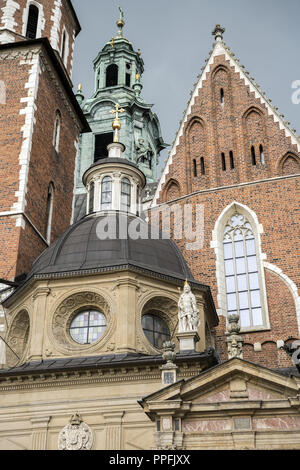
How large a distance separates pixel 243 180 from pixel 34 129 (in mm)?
7888

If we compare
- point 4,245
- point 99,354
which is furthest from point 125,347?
point 4,245

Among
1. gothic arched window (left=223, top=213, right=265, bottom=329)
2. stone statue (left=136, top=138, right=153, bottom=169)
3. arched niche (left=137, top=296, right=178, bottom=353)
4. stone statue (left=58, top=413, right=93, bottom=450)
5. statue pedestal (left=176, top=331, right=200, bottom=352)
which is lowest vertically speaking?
stone statue (left=58, top=413, right=93, bottom=450)

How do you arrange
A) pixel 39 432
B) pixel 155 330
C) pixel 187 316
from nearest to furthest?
pixel 39 432
pixel 187 316
pixel 155 330

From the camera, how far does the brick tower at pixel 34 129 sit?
840 inches

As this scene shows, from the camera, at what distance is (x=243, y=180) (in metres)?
22.4

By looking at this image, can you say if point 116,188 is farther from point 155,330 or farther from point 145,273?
point 155,330

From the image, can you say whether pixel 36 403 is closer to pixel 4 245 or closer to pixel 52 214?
pixel 4 245

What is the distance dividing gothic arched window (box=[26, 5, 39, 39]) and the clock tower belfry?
13.4 meters

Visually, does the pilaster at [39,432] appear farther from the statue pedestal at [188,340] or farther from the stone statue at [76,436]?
the statue pedestal at [188,340]

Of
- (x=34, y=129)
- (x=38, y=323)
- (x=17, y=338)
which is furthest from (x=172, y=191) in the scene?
(x=38, y=323)

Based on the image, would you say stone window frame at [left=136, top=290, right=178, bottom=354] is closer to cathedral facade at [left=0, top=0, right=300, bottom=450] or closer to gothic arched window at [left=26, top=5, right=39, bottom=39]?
cathedral facade at [left=0, top=0, right=300, bottom=450]

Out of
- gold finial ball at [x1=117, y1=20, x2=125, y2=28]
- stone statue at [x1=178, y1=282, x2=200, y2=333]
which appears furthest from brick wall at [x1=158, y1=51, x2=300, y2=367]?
gold finial ball at [x1=117, y1=20, x2=125, y2=28]

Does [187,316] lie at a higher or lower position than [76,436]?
higher

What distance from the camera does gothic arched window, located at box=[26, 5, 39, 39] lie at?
88.6 ft
